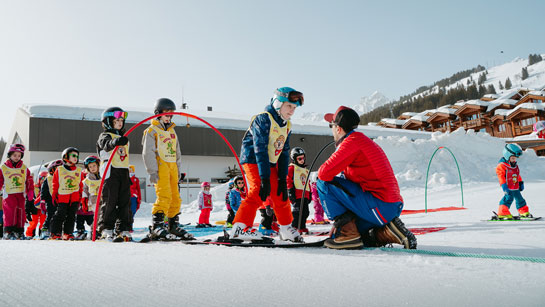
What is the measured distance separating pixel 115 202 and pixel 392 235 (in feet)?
10.7

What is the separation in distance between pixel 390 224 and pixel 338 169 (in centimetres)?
63

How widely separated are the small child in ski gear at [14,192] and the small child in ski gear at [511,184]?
8.61 meters

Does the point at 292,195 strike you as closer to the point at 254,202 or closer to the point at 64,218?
the point at 254,202

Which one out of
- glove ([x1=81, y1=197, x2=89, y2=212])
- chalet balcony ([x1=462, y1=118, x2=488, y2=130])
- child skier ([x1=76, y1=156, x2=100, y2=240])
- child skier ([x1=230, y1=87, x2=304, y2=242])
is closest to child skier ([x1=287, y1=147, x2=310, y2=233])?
child skier ([x1=230, y1=87, x2=304, y2=242])

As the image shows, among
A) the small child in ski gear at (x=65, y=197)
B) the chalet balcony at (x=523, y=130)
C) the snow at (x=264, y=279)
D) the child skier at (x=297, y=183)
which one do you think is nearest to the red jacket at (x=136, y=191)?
the small child in ski gear at (x=65, y=197)

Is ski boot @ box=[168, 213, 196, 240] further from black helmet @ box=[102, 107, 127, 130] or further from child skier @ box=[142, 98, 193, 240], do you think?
black helmet @ box=[102, 107, 127, 130]

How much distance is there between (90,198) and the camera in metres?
6.79

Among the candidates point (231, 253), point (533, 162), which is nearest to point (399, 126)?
point (533, 162)

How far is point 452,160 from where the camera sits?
17.0 meters

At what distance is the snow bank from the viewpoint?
50.1ft

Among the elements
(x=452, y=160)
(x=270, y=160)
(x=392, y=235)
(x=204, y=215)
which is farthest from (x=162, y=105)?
(x=452, y=160)

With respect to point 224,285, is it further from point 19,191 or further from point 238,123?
point 238,123

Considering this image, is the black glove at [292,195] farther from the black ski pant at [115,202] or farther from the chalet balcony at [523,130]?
the chalet balcony at [523,130]

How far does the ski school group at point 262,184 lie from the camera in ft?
9.57
